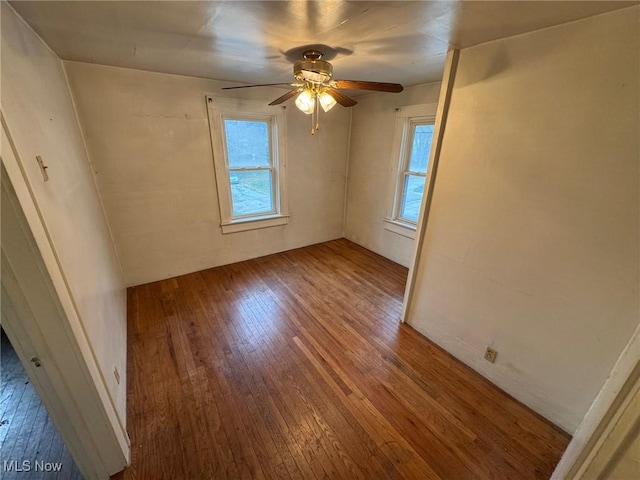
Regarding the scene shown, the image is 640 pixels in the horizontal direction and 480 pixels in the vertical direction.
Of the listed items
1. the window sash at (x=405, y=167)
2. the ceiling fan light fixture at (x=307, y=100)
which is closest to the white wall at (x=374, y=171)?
the window sash at (x=405, y=167)

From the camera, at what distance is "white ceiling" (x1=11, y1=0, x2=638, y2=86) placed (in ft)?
4.00

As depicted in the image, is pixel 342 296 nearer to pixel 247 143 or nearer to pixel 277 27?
pixel 247 143

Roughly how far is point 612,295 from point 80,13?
10.0 ft

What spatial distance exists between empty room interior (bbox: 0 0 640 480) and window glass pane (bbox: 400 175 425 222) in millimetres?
915

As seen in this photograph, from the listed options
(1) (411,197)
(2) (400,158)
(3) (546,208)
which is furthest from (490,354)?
(2) (400,158)

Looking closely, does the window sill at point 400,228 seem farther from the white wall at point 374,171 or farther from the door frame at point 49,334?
the door frame at point 49,334

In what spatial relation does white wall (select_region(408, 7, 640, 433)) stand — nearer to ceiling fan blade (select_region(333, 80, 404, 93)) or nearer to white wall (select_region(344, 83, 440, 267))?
ceiling fan blade (select_region(333, 80, 404, 93))

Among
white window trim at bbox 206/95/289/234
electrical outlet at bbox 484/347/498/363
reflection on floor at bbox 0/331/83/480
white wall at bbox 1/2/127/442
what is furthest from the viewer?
white window trim at bbox 206/95/289/234

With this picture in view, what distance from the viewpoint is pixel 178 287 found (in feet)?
9.97

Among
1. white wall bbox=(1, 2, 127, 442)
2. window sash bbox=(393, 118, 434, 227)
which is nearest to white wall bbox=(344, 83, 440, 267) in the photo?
window sash bbox=(393, 118, 434, 227)

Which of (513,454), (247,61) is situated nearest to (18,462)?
(513,454)

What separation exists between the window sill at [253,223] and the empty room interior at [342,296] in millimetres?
751

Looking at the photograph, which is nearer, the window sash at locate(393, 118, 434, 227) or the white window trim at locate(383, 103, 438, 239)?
the white window trim at locate(383, 103, 438, 239)

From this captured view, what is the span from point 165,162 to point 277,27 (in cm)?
199
